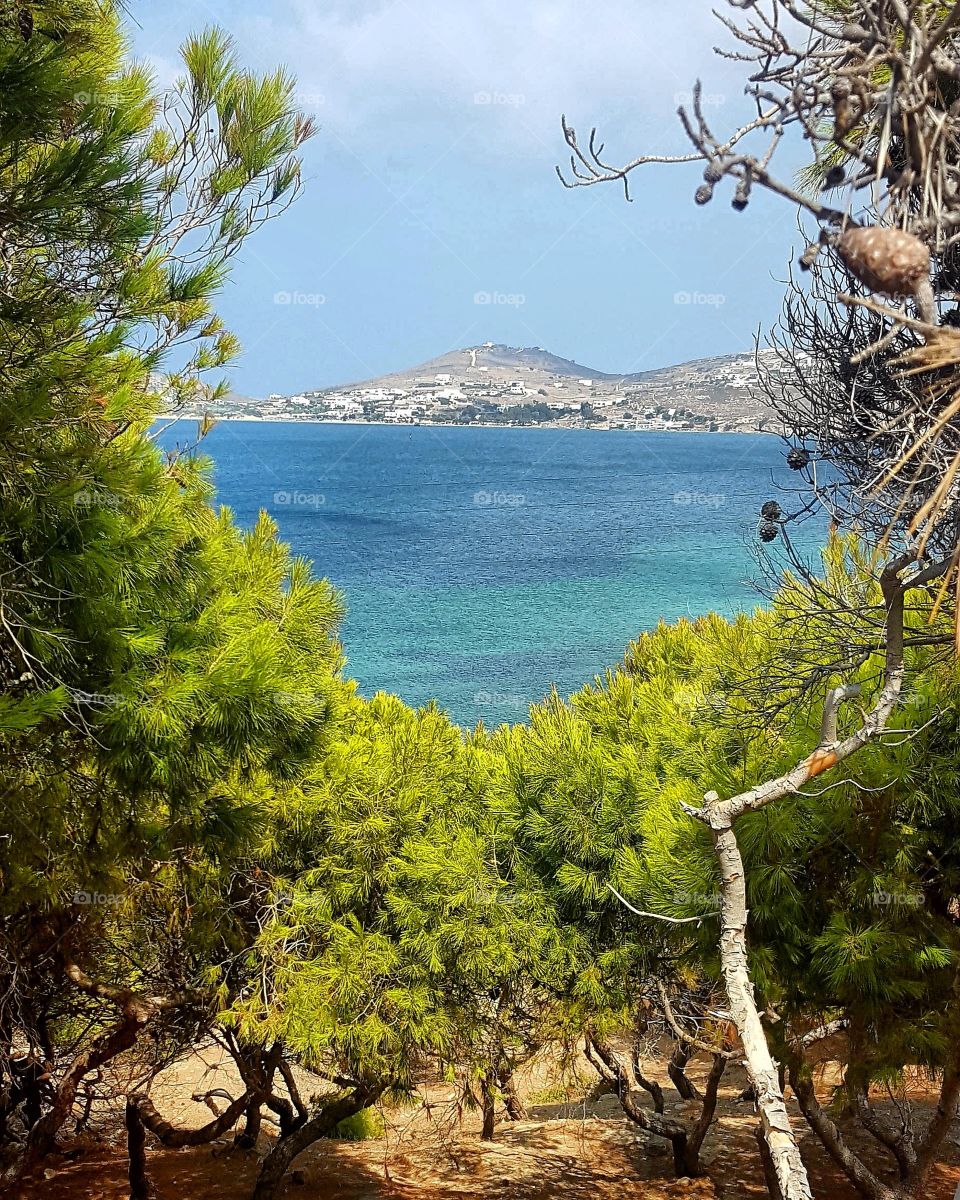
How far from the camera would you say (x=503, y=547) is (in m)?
58.6

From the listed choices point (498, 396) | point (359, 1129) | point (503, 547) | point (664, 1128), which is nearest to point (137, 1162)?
point (359, 1129)

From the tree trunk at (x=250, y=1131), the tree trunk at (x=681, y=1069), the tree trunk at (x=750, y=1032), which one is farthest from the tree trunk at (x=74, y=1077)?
the tree trunk at (x=681, y=1069)

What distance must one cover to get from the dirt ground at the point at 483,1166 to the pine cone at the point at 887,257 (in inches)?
266

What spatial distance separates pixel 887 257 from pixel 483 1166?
355 inches

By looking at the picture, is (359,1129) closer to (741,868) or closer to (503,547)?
(741,868)

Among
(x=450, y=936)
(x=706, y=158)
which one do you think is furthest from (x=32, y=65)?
(x=450, y=936)

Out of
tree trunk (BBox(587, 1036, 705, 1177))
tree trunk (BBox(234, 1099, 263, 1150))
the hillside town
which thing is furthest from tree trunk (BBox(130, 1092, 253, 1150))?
the hillside town

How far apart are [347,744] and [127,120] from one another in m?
4.34

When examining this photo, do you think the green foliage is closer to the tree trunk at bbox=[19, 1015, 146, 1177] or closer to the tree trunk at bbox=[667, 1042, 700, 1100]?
the tree trunk at bbox=[667, 1042, 700, 1100]

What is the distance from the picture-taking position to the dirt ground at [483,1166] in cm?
804

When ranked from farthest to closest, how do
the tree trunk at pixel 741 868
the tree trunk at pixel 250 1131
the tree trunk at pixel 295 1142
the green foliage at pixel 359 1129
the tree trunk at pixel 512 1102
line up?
1. the green foliage at pixel 359 1129
2. the tree trunk at pixel 512 1102
3. the tree trunk at pixel 250 1131
4. the tree trunk at pixel 295 1142
5. the tree trunk at pixel 741 868

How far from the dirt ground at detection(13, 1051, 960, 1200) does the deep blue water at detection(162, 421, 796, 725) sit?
16.5 ft

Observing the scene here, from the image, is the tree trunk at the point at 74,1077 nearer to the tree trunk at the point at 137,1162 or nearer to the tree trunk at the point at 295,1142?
the tree trunk at the point at 137,1162

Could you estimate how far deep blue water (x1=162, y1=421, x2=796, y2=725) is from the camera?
35.0 metres
